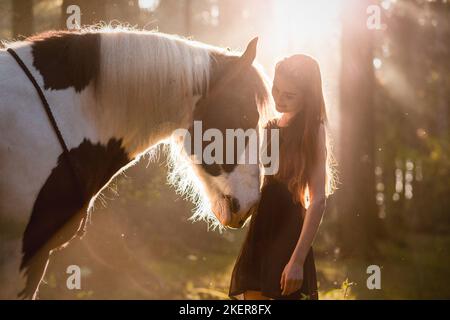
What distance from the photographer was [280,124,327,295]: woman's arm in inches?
123

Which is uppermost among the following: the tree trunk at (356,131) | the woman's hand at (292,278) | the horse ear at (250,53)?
the tree trunk at (356,131)

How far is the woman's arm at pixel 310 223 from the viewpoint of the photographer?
10.3 ft

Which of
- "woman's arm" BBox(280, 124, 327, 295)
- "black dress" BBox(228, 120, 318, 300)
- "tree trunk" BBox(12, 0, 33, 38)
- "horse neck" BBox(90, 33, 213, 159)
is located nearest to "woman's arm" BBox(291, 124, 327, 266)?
"woman's arm" BBox(280, 124, 327, 295)

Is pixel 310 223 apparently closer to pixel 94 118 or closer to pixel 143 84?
pixel 143 84

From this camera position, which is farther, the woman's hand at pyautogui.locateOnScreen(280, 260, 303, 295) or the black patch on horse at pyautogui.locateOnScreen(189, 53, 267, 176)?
the black patch on horse at pyautogui.locateOnScreen(189, 53, 267, 176)

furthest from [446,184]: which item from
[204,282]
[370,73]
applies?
[204,282]

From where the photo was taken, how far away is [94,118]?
121 inches

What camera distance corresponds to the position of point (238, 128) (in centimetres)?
330

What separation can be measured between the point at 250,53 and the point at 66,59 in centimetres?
103

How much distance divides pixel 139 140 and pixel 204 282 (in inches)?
229

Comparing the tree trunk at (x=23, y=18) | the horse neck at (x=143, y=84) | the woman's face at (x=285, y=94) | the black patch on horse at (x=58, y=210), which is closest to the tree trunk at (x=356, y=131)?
the tree trunk at (x=23, y=18)

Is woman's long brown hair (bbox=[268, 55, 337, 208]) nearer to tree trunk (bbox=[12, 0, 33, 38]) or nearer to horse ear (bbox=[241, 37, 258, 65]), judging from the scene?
horse ear (bbox=[241, 37, 258, 65])

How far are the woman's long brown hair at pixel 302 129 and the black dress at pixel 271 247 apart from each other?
0.09m

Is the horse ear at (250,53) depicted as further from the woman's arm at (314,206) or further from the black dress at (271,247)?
the black dress at (271,247)
